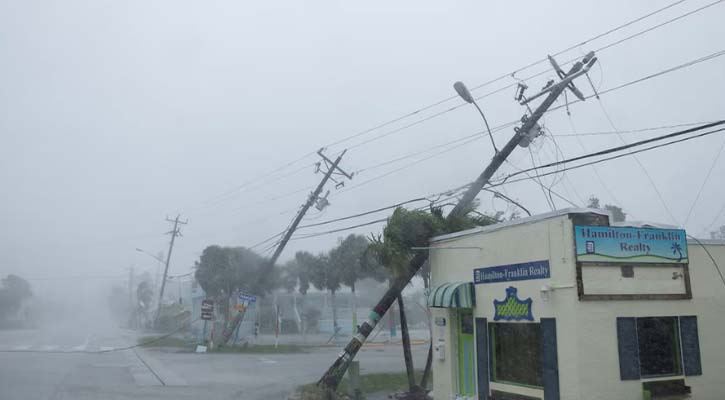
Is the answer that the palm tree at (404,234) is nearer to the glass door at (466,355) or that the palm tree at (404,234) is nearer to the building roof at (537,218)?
the building roof at (537,218)

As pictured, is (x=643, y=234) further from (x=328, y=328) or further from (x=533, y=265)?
(x=328, y=328)

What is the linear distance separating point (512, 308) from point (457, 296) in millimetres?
1436

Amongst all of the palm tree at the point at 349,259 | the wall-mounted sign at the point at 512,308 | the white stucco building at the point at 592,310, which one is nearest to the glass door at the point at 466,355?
the white stucco building at the point at 592,310

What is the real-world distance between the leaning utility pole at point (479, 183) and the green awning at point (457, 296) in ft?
7.69

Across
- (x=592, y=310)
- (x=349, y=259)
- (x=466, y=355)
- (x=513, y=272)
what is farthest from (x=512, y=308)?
(x=349, y=259)

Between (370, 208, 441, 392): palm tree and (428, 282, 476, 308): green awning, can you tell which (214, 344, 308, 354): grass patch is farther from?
(428, 282, 476, 308): green awning

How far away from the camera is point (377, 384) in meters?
19.2

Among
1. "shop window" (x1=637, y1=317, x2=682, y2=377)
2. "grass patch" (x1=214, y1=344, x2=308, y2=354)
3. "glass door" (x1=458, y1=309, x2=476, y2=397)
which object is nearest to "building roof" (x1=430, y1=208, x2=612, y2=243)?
"glass door" (x1=458, y1=309, x2=476, y2=397)

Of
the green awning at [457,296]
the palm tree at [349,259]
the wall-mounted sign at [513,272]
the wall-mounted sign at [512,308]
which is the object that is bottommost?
the wall-mounted sign at [512,308]

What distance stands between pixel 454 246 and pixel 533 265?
2890 mm

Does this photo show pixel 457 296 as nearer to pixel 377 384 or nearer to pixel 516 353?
pixel 516 353

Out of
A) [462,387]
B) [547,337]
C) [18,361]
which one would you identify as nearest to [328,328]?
[18,361]

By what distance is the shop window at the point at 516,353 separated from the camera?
11.6 m

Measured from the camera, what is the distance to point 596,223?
11.0 meters
